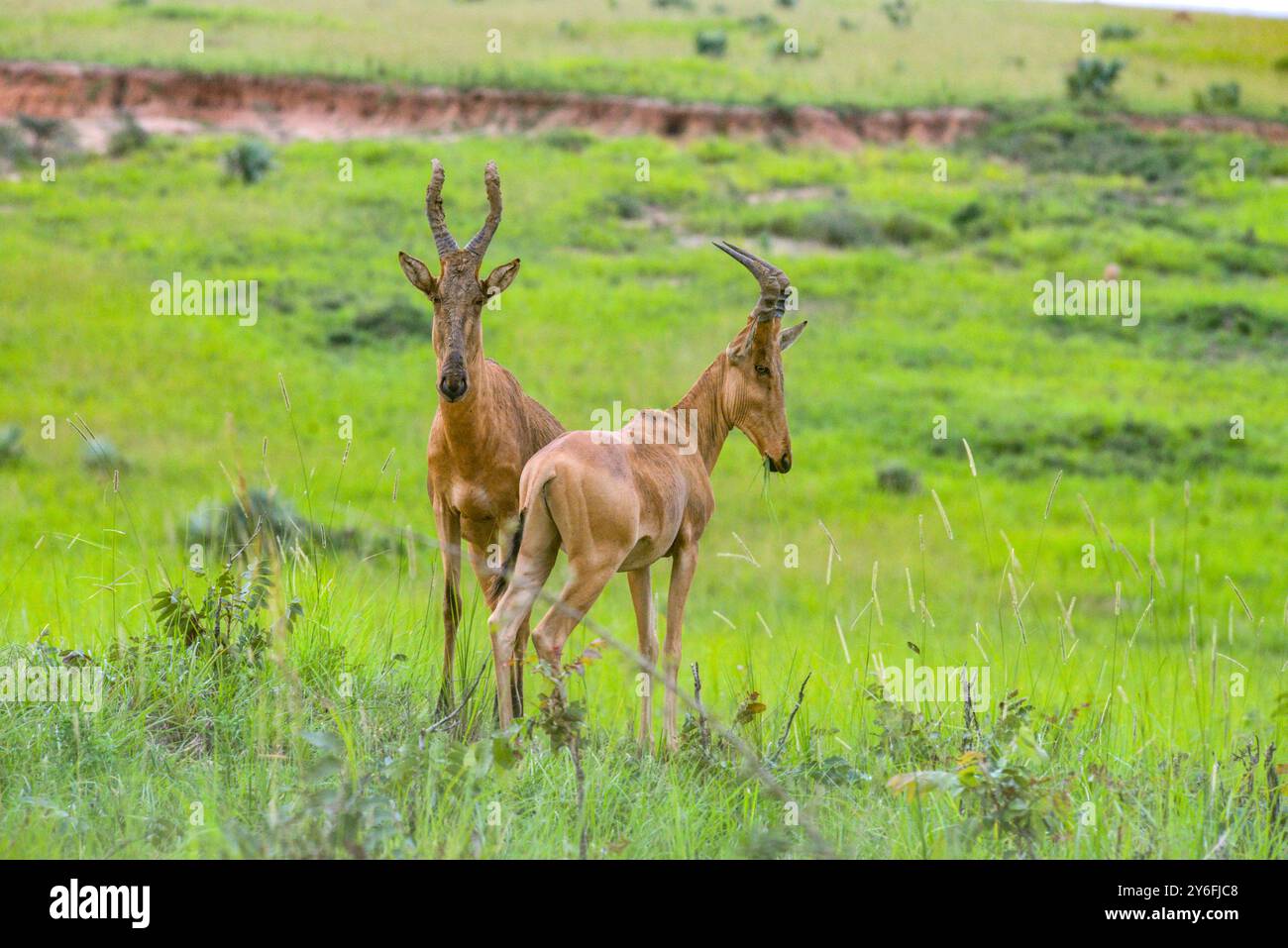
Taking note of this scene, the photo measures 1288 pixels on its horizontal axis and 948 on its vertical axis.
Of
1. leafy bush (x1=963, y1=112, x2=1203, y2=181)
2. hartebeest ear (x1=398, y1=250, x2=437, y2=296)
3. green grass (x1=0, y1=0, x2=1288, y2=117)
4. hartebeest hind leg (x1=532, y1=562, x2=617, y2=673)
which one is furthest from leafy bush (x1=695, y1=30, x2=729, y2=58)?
hartebeest hind leg (x1=532, y1=562, x2=617, y2=673)

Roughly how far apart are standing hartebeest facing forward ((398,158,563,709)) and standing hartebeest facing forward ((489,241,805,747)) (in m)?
0.35

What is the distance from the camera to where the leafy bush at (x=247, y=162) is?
3547 centimetres

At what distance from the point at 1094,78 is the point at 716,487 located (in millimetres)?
29438

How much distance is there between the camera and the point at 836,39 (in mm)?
51406

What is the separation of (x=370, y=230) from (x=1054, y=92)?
2395 centimetres

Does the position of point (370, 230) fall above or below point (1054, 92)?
below

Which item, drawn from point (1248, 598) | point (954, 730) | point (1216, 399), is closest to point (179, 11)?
point (1216, 399)

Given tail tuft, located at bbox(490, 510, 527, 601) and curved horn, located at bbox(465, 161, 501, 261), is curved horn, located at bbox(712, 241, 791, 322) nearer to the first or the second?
curved horn, located at bbox(465, 161, 501, 261)

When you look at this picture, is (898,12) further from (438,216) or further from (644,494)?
(644,494)

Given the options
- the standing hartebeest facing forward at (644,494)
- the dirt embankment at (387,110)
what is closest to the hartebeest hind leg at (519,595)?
the standing hartebeest facing forward at (644,494)

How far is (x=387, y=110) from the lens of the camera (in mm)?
42656

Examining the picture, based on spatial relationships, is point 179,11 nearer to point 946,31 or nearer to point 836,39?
point 836,39

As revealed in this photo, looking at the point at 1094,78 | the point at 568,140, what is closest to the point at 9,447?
the point at 568,140

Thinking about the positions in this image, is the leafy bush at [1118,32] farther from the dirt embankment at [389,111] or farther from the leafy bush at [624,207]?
the leafy bush at [624,207]
